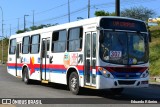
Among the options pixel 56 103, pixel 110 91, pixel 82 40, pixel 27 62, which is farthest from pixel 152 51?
pixel 56 103

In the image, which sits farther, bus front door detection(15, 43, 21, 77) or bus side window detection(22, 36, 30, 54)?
bus front door detection(15, 43, 21, 77)

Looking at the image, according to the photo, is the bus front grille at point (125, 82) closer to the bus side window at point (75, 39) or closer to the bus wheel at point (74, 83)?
the bus wheel at point (74, 83)

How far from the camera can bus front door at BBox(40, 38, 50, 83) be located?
751 inches

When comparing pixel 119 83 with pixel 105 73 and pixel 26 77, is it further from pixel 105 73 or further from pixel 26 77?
pixel 26 77

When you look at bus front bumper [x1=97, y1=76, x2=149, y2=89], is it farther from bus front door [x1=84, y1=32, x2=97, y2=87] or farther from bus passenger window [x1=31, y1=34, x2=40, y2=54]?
bus passenger window [x1=31, y1=34, x2=40, y2=54]

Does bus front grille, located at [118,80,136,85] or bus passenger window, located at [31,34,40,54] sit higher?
bus passenger window, located at [31,34,40,54]

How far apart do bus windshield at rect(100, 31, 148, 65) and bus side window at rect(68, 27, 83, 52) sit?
1.60 m

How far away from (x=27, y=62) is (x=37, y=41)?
1840mm

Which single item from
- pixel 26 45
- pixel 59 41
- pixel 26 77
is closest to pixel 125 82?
pixel 59 41

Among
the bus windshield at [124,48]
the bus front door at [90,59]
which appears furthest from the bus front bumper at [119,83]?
the bus windshield at [124,48]

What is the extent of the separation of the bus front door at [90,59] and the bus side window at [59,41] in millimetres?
2277

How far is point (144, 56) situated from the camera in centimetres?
1506

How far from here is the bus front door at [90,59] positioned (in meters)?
14.6


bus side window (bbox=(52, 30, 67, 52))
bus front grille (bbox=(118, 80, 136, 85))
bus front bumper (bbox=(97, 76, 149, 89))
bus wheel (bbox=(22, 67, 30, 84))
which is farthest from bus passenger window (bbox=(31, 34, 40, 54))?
bus front grille (bbox=(118, 80, 136, 85))
